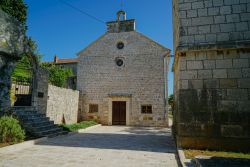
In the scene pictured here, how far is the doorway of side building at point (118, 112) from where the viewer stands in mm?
14812

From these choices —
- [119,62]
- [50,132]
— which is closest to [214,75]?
[50,132]

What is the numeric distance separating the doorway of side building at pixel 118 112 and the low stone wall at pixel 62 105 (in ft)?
10.2

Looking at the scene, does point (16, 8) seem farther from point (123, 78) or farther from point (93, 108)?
point (93, 108)

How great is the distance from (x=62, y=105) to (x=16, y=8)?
22.1 ft

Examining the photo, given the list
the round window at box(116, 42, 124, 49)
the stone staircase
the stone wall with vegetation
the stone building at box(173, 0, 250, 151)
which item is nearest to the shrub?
the stone staircase

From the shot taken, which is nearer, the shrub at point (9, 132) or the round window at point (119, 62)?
the shrub at point (9, 132)

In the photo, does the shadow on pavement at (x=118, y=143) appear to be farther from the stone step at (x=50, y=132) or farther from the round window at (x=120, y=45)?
the round window at (x=120, y=45)

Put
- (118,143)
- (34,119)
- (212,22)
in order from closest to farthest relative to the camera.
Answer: (212,22) < (118,143) < (34,119)

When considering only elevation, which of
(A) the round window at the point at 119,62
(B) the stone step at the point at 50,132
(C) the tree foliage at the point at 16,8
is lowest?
(B) the stone step at the point at 50,132

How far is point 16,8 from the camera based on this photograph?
11211 millimetres

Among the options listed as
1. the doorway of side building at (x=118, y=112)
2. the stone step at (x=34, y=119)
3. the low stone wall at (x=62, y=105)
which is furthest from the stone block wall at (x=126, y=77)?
the stone step at (x=34, y=119)

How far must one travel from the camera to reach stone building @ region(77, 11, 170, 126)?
14383 mm

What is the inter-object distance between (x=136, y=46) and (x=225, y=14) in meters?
9.72

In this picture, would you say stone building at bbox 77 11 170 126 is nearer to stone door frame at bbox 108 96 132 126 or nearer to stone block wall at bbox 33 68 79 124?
stone door frame at bbox 108 96 132 126
